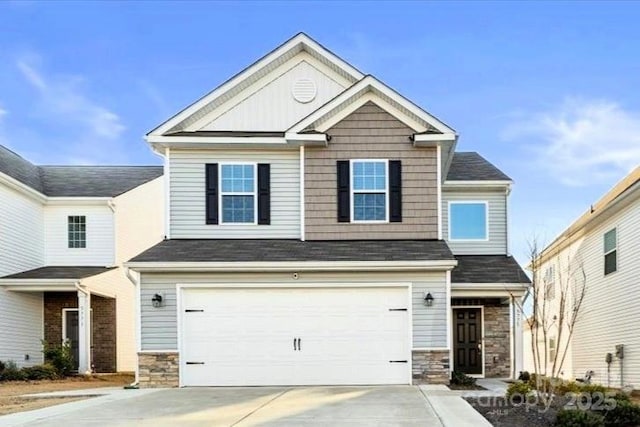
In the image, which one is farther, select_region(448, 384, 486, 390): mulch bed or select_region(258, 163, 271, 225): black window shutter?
select_region(258, 163, 271, 225): black window shutter

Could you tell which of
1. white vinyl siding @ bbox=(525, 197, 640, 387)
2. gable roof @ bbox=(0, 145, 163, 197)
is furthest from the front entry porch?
white vinyl siding @ bbox=(525, 197, 640, 387)

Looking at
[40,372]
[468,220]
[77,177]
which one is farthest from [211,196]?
[77,177]

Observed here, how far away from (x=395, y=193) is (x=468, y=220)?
387 cm

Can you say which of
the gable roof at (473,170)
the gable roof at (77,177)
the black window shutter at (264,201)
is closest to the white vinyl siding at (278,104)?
the black window shutter at (264,201)

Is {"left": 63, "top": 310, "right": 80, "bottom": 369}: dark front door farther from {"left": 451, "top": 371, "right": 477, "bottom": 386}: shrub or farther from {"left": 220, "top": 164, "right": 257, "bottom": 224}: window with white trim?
{"left": 451, "top": 371, "right": 477, "bottom": 386}: shrub

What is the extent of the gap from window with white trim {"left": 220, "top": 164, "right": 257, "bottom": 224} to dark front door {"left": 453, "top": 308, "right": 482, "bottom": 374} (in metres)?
6.03

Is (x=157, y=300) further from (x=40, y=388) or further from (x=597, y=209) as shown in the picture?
(x=597, y=209)

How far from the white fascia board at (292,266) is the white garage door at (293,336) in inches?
20.1

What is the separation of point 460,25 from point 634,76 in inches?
206

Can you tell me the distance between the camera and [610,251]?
1644 cm

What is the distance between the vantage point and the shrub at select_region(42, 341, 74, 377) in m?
18.6

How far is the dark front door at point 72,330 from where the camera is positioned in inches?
805

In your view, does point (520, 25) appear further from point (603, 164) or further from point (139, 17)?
point (139, 17)

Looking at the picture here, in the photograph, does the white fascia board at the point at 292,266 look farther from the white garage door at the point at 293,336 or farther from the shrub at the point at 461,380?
the shrub at the point at 461,380
